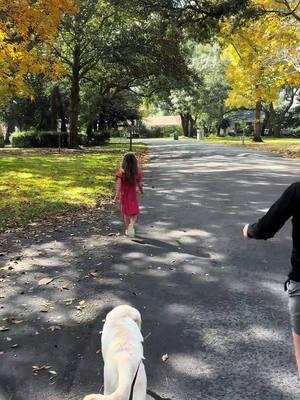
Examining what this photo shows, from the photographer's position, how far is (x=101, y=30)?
2688 centimetres

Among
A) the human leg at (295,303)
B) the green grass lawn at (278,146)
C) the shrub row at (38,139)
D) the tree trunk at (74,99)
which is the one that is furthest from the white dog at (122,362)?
the shrub row at (38,139)

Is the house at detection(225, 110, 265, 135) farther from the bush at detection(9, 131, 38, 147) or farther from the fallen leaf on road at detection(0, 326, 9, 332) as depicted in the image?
the fallen leaf on road at detection(0, 326, 9, 332)

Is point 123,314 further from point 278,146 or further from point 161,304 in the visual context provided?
point 278,146

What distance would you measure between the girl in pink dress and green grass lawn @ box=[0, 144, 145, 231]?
7.39 ft

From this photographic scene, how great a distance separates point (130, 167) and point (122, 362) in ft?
18.6

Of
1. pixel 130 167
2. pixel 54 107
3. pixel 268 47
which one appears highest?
pixel 268 47

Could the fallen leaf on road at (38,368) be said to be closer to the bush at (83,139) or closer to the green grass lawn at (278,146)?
the green grass lawn at (278,146)

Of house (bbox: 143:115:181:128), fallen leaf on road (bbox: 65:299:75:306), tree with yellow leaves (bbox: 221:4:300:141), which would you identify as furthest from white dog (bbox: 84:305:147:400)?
house (bbox: 143:115:181:128)

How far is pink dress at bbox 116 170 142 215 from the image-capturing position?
788 cm

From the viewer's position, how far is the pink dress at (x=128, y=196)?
788 cm

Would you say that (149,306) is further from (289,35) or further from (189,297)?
(289,35)

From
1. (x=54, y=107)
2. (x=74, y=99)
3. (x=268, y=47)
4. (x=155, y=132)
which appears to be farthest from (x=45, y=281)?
(x=155, y=132)

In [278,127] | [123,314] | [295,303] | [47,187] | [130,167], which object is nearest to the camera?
[295,303]

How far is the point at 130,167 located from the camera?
7812mm
